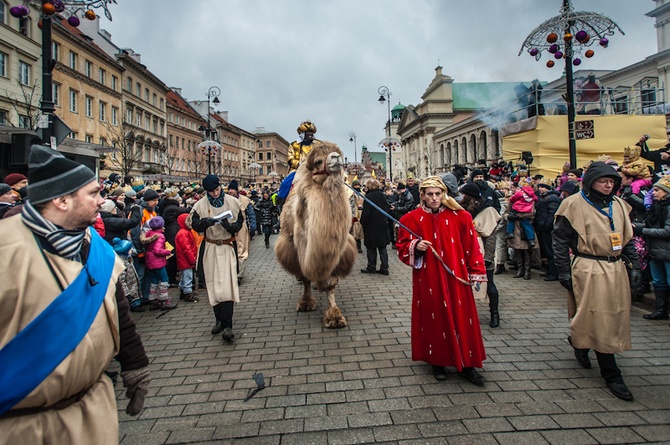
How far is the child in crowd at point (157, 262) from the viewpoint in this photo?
655 centimetres

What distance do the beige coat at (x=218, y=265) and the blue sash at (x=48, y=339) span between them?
318 cm

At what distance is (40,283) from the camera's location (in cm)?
157

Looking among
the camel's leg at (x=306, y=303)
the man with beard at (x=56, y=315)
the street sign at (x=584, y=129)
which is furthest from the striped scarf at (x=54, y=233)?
the street sign at (x=584, y=129)

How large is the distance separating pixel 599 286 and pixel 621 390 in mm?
903

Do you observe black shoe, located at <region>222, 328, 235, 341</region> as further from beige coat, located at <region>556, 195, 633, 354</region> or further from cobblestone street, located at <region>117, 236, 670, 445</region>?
beige coat, located at <region>556, 195, 633, 354</region>

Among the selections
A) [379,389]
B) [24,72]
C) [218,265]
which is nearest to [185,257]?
[218,265]

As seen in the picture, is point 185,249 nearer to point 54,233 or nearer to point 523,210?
point 54,233

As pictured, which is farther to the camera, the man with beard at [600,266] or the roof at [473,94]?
the roof at [473,94]

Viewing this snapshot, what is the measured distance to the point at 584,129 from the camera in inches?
347

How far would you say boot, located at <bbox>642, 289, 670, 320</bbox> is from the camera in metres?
5.32

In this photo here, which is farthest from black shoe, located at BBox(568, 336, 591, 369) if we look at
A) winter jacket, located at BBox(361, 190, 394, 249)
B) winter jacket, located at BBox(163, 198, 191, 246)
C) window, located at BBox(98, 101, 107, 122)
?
window, located at BBox(98, 101, 107, 122)

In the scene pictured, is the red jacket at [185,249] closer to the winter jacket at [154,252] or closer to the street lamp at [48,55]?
the winter jacket at [154,252]

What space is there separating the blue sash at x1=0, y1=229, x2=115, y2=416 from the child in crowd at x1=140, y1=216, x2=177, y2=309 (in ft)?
16.9

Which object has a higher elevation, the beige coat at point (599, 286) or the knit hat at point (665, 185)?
the knit hat at point (665, 185)
